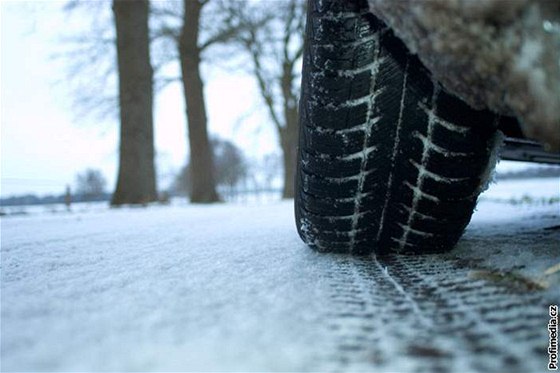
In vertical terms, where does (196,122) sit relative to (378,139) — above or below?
above

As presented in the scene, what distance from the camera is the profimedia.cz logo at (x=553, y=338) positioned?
1.66 feet

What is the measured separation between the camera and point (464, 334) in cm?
58

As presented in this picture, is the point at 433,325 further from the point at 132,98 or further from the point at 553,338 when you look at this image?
the point at 132,98

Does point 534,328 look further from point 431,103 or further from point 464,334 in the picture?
point 431,103

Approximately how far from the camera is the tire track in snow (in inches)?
19.9

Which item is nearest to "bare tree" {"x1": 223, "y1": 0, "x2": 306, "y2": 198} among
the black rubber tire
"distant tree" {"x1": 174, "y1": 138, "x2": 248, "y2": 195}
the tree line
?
the tree line

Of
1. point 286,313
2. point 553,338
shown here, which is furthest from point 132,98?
point 553,338

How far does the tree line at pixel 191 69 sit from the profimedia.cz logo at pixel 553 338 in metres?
5.78

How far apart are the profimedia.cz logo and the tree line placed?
578 cm

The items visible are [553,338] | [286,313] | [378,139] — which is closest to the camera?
[553,338]

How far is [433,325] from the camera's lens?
0.62 meters

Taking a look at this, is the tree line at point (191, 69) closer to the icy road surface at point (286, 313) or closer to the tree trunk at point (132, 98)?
the tree trunk at point (132, 98)

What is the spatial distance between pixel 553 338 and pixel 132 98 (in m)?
6.10

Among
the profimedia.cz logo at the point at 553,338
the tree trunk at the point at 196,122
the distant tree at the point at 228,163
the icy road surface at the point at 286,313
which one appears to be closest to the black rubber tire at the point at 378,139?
the icy road surface at the point at 286,313
